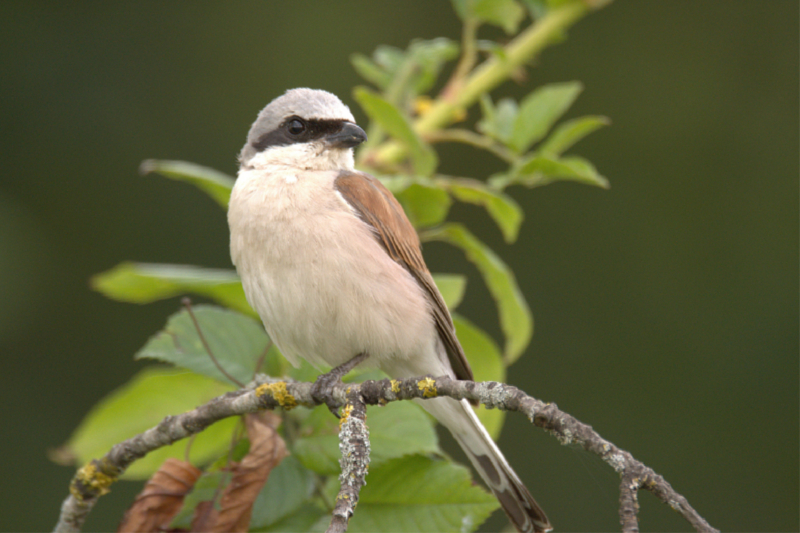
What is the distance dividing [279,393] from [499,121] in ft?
4.73

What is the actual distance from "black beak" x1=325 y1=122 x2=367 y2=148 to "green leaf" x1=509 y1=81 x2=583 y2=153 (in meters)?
0.58

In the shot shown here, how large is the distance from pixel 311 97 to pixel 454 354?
1.14m

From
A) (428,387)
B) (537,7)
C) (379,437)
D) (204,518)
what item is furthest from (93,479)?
(537,7)

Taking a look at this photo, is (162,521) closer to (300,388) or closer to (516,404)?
(300,388)

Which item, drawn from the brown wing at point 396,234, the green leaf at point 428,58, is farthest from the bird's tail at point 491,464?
the green leaf at point 428,58

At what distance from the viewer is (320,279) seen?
93.6 inches

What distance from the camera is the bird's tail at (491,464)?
233 centimetres

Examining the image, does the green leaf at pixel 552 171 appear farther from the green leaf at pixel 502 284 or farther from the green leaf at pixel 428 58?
the green leaf at pixel 428 58

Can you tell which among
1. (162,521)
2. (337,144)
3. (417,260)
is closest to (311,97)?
(337,144)

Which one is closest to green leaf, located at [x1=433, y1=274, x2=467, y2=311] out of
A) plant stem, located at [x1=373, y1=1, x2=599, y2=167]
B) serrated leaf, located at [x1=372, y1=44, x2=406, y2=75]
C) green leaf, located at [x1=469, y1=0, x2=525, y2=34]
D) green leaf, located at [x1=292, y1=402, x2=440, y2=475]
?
green leaf, located at [x1=292, y1=402, x2=440, y2=475]

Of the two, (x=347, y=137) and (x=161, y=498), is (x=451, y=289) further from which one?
(x=161, y=498)

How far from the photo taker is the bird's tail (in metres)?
2.33

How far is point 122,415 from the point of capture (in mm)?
2559

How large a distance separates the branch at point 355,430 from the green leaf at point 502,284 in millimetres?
821
